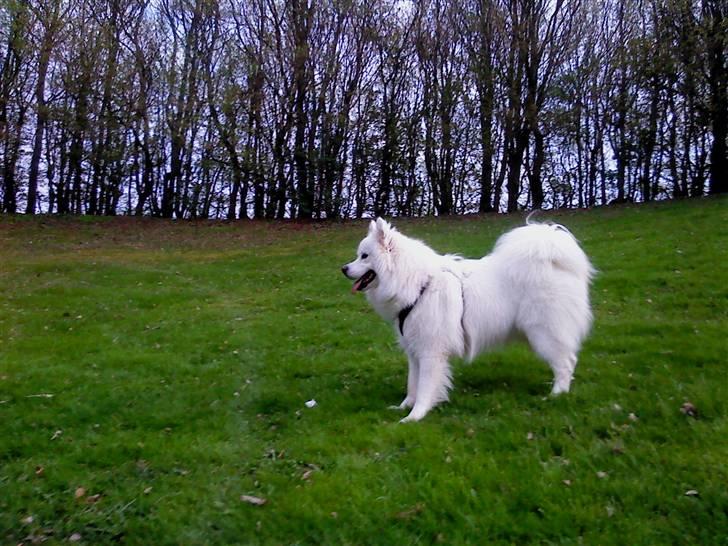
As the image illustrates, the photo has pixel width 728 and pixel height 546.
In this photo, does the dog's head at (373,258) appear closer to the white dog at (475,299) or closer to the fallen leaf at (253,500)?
the white dog at (475,299)

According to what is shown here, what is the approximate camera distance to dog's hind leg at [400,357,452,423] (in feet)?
21.4

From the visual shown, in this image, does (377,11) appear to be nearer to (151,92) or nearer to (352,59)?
(352,59)

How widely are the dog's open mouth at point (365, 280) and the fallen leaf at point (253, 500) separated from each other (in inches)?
106

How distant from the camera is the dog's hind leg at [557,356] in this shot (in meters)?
6.64

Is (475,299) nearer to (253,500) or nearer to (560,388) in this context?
(560,388)

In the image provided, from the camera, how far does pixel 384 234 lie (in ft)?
23.0

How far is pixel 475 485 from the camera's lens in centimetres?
484

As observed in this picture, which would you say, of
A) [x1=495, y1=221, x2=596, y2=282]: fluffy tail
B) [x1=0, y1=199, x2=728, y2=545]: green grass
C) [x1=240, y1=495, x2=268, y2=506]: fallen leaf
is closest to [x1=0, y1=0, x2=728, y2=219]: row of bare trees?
[x1=0, y1=199, x2=728, y2=545]: green grass

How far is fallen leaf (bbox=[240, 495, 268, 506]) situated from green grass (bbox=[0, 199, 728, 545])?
0.17ft

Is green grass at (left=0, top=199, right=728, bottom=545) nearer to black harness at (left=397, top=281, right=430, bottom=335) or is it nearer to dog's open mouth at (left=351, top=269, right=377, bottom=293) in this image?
black harness at (left=397, top=281, right=430, bottom=335)

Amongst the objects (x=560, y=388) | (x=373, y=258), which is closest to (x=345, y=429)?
(x=373, y=258)

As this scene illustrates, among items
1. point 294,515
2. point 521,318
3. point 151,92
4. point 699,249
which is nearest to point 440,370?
point 521,318

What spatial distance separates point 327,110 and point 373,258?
25.8 meters

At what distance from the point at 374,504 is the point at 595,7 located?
3057 centimetres
